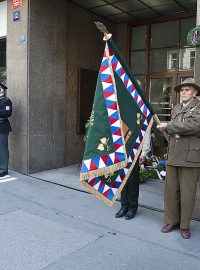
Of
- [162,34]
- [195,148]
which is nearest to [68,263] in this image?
[195,148]

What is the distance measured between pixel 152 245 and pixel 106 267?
73 cm

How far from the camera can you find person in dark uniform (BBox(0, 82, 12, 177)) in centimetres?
647

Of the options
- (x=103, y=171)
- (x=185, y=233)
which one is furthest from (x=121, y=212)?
(x=103, y=171)

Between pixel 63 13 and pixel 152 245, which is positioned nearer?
pixel 152 245

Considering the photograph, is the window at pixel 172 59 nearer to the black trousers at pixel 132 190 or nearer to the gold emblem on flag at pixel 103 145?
the black trousers at pixel 132 190

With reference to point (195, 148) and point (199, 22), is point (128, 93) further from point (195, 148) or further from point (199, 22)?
point (199, 22)

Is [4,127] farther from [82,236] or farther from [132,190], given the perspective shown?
[82,236]

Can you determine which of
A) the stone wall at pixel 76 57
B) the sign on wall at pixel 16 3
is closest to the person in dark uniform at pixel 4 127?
the stone wall at pixel 76 57

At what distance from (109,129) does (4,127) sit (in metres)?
3.52

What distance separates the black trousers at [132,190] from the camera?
175 inches

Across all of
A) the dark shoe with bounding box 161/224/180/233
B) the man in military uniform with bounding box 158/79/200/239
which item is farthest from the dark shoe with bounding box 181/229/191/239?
the dark shoe with bounding box 161/224/180/233

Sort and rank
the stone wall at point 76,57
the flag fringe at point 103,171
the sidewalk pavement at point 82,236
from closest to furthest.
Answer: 1. the sidewalk pavement at point 82,236
2. the flag fringe at point 103,171
3. the stone wall at point 76,57

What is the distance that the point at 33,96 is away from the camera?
6832 millimetres

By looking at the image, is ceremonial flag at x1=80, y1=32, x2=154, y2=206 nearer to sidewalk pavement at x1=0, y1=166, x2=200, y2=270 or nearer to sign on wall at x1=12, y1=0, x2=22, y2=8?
sidewalk pavement at x1=0, y1=166, x2=200, y2=270
